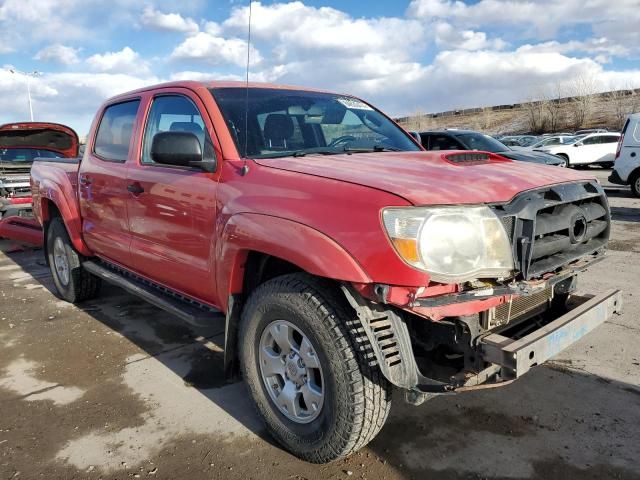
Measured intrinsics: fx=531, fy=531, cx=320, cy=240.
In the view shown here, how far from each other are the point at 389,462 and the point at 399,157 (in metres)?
1.64

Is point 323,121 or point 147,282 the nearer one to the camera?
point 323,121

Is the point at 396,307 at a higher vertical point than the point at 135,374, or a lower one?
higher

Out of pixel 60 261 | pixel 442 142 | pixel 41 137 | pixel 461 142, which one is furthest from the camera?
pixel 442 142

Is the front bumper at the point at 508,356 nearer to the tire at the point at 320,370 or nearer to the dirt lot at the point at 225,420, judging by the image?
the tire at the point at 320,370

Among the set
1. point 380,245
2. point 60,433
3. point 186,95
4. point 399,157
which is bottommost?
point 60,433

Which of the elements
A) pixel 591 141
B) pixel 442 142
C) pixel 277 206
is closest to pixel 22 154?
pixel 442 142

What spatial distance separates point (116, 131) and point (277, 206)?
248 centimetres

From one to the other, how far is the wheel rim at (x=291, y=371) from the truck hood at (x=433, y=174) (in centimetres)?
80

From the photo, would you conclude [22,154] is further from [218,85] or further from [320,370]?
[320,370]

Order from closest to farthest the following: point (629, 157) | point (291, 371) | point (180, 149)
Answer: point (291, 371) → point (180, 149) → point (629, 157)

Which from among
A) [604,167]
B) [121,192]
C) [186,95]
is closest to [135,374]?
[121,192]

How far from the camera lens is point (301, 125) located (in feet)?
11.4

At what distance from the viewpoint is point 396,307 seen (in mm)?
2295

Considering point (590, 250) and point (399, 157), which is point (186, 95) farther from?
point (590, 250)
